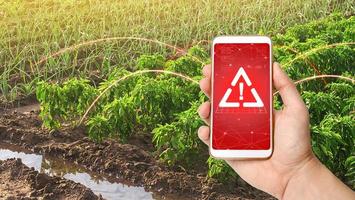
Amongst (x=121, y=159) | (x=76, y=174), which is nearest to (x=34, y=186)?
(x=76, y=174)

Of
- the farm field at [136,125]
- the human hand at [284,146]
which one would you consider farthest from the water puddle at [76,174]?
the human hand at [284,146]

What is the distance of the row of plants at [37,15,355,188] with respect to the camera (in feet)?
15.8

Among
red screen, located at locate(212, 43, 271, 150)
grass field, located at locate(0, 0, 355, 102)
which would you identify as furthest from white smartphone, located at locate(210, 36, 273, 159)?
grass field, located at locate(0, 0, 355, 102)

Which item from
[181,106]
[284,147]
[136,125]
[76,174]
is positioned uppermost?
[284,147]

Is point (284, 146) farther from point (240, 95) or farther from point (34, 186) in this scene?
point (34, 186)

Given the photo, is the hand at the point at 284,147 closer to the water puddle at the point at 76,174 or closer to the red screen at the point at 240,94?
the red screen at the point at 240,94

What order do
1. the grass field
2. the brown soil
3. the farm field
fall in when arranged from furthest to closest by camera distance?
the grass field < the farm field < the brown soil

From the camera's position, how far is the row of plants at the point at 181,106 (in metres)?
4.81

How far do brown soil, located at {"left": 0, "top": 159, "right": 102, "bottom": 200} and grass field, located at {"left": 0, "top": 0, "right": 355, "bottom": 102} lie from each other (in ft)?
5.25

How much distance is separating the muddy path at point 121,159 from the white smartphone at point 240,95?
6.72 feet

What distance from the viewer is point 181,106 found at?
18.3ft

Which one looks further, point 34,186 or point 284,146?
point 34,186

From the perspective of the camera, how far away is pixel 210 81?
2.80 meters

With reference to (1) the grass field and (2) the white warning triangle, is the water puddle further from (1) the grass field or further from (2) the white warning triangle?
(2) the white warning triangle
